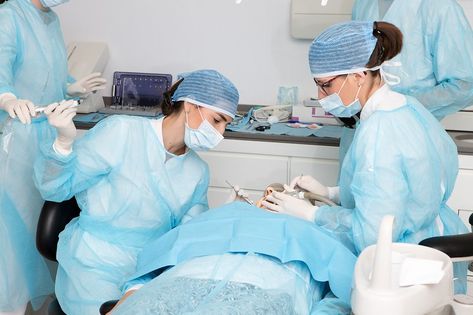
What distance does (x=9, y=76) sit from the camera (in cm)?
221

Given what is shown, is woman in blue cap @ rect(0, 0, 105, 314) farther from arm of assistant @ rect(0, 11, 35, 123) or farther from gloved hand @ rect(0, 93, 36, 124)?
gloved hand @ rect(0, 93, 36, 124)

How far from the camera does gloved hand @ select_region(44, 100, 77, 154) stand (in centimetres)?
176

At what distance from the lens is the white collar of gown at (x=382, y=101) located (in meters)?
1.63

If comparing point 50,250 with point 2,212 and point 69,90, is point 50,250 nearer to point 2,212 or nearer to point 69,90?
point 2,212

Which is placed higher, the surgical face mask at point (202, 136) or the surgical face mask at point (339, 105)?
the surgical face mask at point (339, 105)

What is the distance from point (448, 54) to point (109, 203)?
1289 mm

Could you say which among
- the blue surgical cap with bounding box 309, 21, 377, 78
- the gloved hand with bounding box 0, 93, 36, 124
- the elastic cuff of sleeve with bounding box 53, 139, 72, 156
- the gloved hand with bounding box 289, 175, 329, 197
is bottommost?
the gloved hand with bounding box 289, 175, 329, 197

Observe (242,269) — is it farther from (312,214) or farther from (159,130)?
(159,130)

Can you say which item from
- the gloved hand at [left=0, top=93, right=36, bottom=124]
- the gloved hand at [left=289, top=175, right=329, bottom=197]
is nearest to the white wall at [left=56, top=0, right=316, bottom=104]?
the gloved hand at [left=289, top=175, right=329, bottom=197]

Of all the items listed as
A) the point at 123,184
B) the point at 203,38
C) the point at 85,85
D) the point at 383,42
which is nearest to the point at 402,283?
the point at 383,42

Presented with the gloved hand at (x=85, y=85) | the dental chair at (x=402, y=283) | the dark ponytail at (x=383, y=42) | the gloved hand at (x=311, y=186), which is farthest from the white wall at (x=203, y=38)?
the dental chair at (x=402, y=283)

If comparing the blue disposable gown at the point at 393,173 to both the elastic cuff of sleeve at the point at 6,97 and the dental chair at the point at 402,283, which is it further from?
the elastic cuff of sleeve at the point at 6,97

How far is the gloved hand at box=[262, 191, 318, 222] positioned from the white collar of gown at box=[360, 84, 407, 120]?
A: 0.29 meters

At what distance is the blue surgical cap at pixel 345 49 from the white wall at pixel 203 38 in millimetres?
1448
